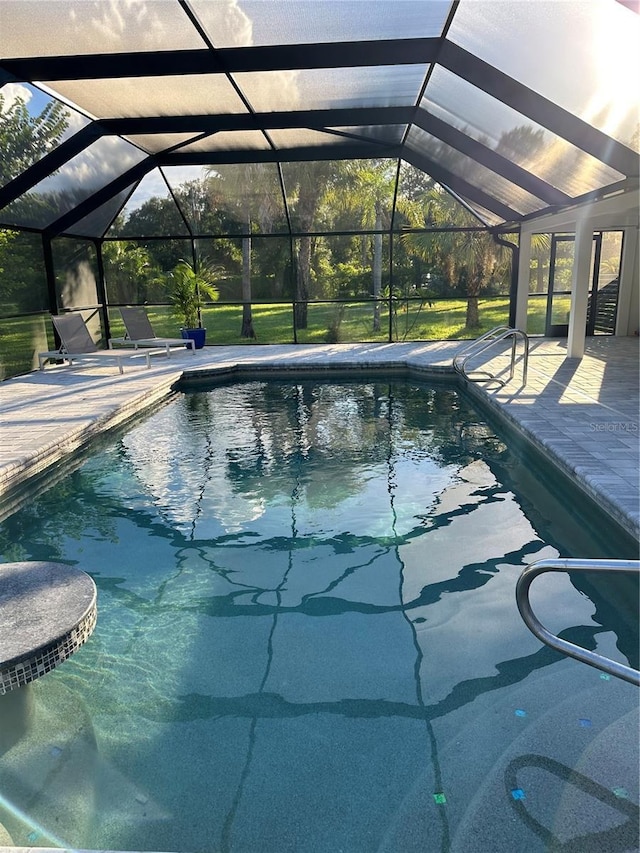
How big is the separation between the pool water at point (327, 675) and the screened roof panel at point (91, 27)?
436cm

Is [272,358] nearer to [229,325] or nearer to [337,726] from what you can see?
[229,325]

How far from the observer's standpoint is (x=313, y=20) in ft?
19.8

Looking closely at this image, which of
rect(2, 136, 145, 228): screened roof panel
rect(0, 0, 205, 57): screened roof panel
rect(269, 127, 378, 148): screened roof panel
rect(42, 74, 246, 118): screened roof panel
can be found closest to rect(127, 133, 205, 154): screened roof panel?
rect(2, 136, 145, 228): screened roof panel

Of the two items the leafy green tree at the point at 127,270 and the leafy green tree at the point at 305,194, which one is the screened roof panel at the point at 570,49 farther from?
the leafy green tree at the point at 127,270

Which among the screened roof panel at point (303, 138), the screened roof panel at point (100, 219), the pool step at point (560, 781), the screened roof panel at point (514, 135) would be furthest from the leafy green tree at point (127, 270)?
the pool step at point (560, 781)

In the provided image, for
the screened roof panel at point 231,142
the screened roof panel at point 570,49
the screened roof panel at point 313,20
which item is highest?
the screened roof panel at point 231,142

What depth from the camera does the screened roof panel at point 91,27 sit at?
570 centimetres

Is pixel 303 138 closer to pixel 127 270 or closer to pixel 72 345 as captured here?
pixel 127 270

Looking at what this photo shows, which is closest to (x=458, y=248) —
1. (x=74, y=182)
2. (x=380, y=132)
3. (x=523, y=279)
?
(x=523, y=279)

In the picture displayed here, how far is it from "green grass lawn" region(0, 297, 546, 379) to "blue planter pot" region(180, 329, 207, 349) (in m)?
1.00

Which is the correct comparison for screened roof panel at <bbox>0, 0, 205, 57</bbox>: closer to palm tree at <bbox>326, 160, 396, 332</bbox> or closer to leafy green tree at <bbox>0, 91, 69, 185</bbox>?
leafy green tree at <bbox>0, 91, 69, 185</bbox>

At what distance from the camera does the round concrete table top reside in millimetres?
2482

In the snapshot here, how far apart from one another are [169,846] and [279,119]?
390 inches

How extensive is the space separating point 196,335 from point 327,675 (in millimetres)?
11785
